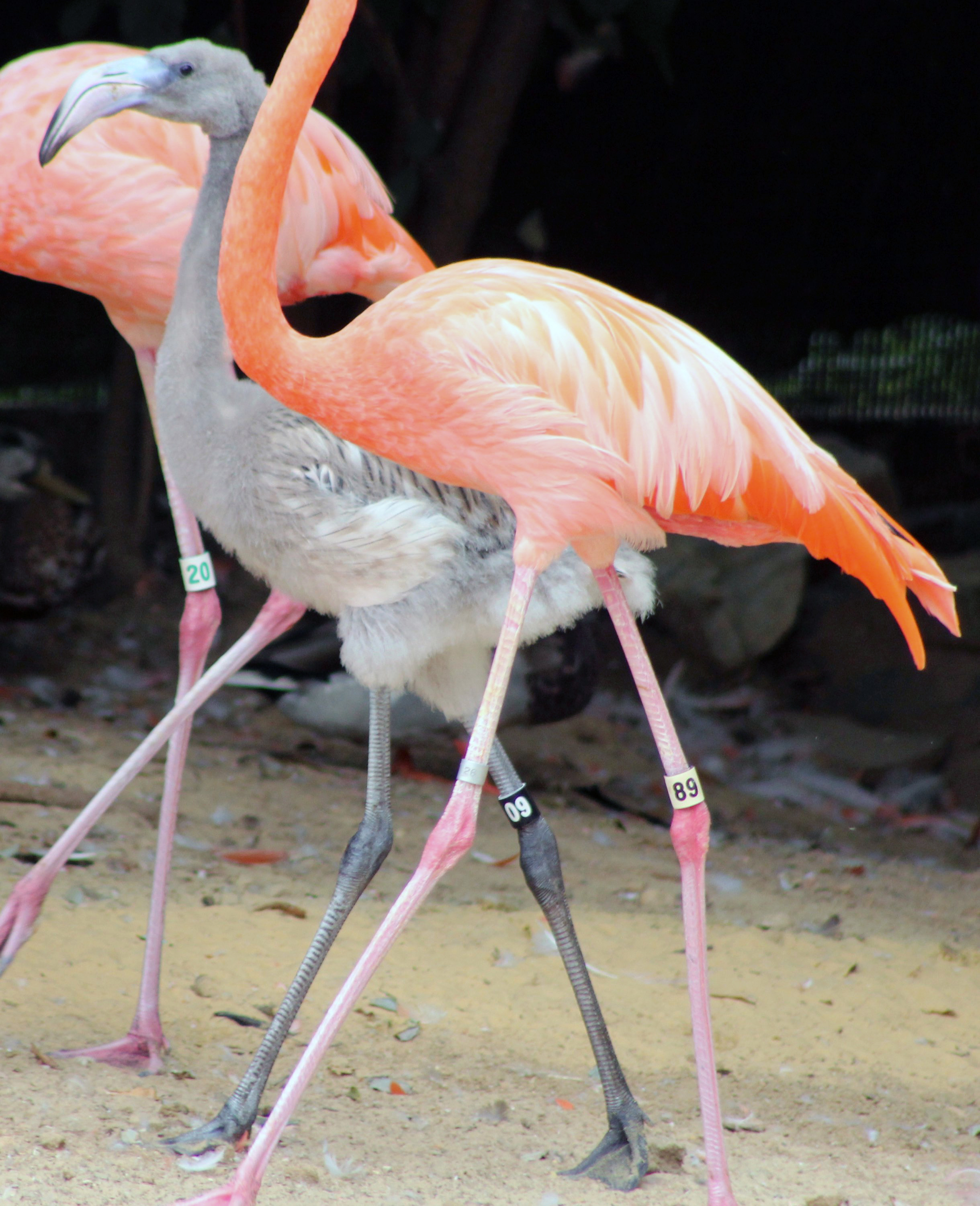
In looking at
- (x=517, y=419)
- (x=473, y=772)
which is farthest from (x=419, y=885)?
(x=517, y=419)

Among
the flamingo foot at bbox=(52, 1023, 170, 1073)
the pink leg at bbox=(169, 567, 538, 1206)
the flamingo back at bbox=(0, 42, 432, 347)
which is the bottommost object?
the flamingo foot at bbox=(52, 1023, 170, 1073)

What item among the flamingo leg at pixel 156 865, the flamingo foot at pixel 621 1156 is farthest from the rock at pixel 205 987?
the flamingo foot at pixel 621 1156

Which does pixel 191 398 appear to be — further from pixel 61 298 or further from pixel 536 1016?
pixel 61 298

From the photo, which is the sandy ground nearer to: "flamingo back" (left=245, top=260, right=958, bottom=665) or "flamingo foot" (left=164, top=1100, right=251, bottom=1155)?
"flamingo foot" (left=164, top=1100, right=251, bottom=1155)

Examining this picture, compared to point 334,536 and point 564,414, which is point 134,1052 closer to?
point 334,536

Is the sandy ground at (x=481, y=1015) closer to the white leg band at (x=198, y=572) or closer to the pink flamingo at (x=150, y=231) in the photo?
the pink flamingo at (x=150, y=231)

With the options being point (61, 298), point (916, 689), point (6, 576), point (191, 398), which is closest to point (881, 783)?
point (916, 689)

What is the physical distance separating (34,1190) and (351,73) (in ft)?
13.3

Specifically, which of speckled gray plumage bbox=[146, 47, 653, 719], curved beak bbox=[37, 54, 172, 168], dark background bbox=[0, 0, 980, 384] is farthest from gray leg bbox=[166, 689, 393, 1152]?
dark background bbox=[0, 0, 980, 384]

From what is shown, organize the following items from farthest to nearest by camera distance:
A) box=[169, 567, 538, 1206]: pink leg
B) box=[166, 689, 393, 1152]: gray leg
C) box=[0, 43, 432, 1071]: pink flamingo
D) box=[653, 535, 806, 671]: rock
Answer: box=[653, 535, 806, 671]: rock < box=[0, 43, 432, 1071]: pink flamingo < box=[166, 689, 393, 1152]: gray leg < box=[169, 567, 538, 1206]: pink leg

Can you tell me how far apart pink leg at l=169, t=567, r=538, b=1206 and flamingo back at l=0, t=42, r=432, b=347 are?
1.23 meters

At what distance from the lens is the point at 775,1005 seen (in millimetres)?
2990

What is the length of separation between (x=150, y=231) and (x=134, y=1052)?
5.38ft

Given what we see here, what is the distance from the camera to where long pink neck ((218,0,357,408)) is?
200 cm
